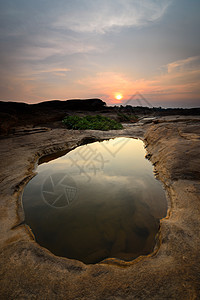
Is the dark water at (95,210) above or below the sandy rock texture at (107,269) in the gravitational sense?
below

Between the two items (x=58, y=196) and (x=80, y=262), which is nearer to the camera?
(x=80, y=262)

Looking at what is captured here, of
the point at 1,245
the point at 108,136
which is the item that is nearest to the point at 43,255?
the point at 1,245

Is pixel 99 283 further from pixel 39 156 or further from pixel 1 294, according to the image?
pixel 39 156

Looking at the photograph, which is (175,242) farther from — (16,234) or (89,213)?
(16,234)

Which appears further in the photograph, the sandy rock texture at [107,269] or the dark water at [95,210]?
the dark water at [95,210]

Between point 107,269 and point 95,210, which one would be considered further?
point 95,210

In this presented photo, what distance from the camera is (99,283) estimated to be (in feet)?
4.25

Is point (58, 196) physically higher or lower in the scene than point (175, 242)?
lower

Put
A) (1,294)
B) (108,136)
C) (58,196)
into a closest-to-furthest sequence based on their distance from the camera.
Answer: (1,294) < (58,196) < (108,136)

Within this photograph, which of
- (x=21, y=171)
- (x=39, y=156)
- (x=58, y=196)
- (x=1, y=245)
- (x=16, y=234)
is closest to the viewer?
(x=1, y=245)

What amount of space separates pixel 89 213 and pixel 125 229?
2.26ft

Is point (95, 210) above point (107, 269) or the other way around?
the other way around

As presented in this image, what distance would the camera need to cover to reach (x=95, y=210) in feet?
8.29

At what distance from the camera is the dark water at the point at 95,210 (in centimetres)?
185
